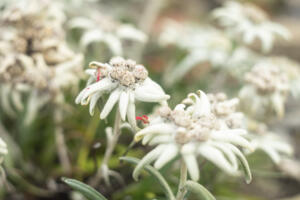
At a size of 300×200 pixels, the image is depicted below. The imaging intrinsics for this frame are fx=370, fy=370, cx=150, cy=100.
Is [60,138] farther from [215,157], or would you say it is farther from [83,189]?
[215,157]

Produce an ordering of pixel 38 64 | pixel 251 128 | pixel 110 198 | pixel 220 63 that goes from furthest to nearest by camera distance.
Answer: pixel 220 63 → pixel 251 128 → pixel 110 198 → pixel 38 64

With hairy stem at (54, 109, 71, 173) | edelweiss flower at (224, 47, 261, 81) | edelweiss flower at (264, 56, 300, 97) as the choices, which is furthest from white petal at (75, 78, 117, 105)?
edelweiss flower at (264, 56, 300, 97)

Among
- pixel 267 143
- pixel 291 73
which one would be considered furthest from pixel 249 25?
pixel 267 143

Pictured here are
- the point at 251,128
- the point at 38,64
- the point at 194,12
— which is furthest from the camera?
the point at 194,12

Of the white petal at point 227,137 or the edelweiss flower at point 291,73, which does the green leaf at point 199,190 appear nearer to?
the white petal at point 227,137

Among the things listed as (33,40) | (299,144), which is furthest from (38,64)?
(299,144)

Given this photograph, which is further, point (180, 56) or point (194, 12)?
point (194, 12)

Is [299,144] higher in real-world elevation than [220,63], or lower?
lower

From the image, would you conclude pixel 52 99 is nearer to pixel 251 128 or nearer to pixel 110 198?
pixel 110 198
